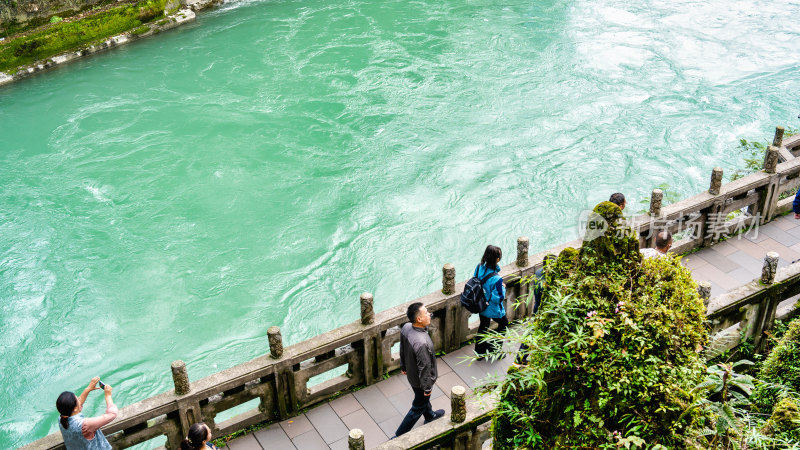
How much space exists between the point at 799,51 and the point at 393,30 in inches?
598

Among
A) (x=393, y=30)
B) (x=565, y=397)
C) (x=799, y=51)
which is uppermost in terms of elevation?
(x=565, y=397)

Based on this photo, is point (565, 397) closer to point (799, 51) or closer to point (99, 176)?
point (99, 176)

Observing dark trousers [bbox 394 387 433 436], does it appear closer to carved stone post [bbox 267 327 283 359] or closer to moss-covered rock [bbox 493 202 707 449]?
carved stone post [bbox 267 327 283 359]

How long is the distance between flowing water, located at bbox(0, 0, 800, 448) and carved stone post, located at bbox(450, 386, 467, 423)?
6910 mm

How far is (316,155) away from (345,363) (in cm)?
1131

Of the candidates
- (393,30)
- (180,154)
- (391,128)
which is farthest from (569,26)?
(180,154)

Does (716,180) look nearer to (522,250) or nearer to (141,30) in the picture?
(522,250)

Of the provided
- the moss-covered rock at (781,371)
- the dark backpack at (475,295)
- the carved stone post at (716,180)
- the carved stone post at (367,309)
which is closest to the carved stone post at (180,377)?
the carved stone post at (367,309)

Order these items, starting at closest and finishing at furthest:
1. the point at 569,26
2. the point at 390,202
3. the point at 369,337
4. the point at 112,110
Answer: the point at 369,337 < the point at 390,202 < the point at 112,110 < the point at 569,26

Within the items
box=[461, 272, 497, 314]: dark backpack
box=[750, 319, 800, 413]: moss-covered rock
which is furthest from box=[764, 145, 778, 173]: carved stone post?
box=[461, 272, 497, 314]: dark backpack

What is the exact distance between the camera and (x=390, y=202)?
16969 millimetres

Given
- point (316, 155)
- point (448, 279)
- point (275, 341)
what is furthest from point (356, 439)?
point (316, 155)

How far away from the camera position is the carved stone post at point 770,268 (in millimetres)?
8367

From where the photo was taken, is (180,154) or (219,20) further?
(219,20)
